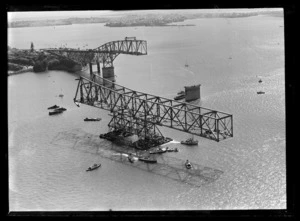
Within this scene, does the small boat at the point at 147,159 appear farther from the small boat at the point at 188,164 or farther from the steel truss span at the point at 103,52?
the steel truss span at the point at 103,52

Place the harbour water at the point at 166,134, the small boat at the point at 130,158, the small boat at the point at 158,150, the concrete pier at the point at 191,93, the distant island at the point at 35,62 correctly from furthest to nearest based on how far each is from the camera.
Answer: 1. the distant island at the point at 35,62
2. the concrete pier at the point at 191,93
3. the small boat at the point at 158,150
4. the small boat at the point at 130,158
5. the harbour water at the point at 166,134

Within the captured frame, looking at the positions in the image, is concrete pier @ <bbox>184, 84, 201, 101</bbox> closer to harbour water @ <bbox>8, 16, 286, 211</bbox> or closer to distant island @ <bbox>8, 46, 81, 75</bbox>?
harbour water @ <bbox>8, 16, 286, 211</bbox>

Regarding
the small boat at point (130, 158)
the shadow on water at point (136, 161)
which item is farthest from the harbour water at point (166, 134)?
the small boat at point (130, 158)

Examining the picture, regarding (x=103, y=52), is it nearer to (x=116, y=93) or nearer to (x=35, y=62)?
(x=35, y=62)

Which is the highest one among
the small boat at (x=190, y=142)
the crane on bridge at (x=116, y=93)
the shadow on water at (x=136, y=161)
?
the crane on bridge at (x=116, y=93)

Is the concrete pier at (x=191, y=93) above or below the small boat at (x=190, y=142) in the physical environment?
above
